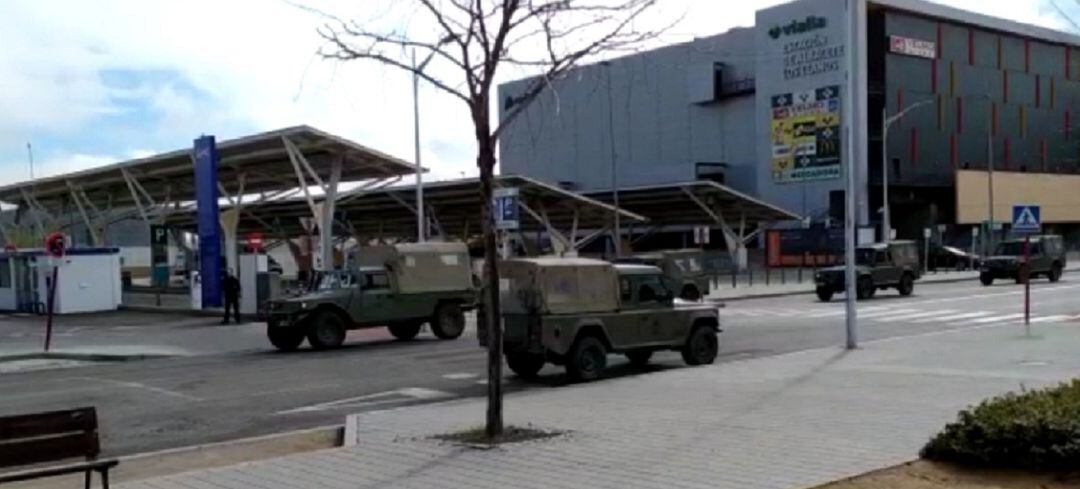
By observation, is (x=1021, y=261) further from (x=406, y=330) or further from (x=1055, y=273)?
(x=406, y=330)

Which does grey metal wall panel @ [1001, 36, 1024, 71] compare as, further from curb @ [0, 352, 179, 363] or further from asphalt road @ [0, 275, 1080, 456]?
curb @ [0, 352, 179, 363]

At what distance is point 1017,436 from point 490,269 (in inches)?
178

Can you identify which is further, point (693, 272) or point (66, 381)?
point (693, 272)

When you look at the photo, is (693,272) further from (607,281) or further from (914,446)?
(914,446)

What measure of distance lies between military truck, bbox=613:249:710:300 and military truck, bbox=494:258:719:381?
18.3m

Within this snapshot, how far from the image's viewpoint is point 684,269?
3906cm

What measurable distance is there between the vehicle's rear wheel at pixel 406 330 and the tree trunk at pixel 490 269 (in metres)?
17.2

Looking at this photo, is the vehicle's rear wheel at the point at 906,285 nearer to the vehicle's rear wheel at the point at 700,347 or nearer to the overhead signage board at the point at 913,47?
the vehicle's rear wheel at the point at 700,347

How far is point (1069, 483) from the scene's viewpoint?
7535 millimetres

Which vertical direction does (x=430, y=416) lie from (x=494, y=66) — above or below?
below

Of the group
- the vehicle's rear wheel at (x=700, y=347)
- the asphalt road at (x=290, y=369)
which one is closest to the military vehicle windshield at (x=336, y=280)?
the asphalt road at (x=290, y=369)

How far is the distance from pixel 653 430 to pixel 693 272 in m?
29.2

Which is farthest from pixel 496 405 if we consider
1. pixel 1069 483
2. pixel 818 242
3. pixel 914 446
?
pixel 818 242

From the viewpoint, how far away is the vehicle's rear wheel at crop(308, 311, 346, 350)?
25.4m
